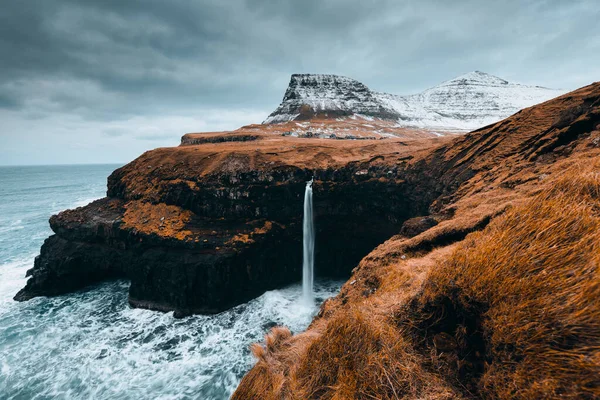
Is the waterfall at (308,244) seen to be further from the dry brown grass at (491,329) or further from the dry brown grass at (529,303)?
the dry brown grass at (529,303)

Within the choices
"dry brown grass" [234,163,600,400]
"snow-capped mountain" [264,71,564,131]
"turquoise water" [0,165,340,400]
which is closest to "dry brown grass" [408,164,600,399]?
"dry brown grass" [234,163,600,400]

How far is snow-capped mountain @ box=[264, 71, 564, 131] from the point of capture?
112875 millimetres

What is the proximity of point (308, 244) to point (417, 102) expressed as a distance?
14849cm

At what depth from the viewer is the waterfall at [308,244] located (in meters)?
28.5

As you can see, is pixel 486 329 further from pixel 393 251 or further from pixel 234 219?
pixel 234 219

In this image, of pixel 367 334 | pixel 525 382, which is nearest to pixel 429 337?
pixel 367 334

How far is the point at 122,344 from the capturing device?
65.4ft

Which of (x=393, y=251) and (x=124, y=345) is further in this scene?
(x=124, y=345)

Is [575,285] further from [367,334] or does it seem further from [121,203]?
[121,203]

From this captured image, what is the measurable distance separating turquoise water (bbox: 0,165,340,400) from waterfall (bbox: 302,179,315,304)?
1233 millimetres

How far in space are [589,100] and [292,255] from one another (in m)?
25.4

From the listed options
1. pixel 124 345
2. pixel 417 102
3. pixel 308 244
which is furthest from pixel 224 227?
pixel 417 102

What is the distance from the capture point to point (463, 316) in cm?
413

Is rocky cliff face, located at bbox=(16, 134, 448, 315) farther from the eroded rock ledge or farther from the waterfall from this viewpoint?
the waterfall
